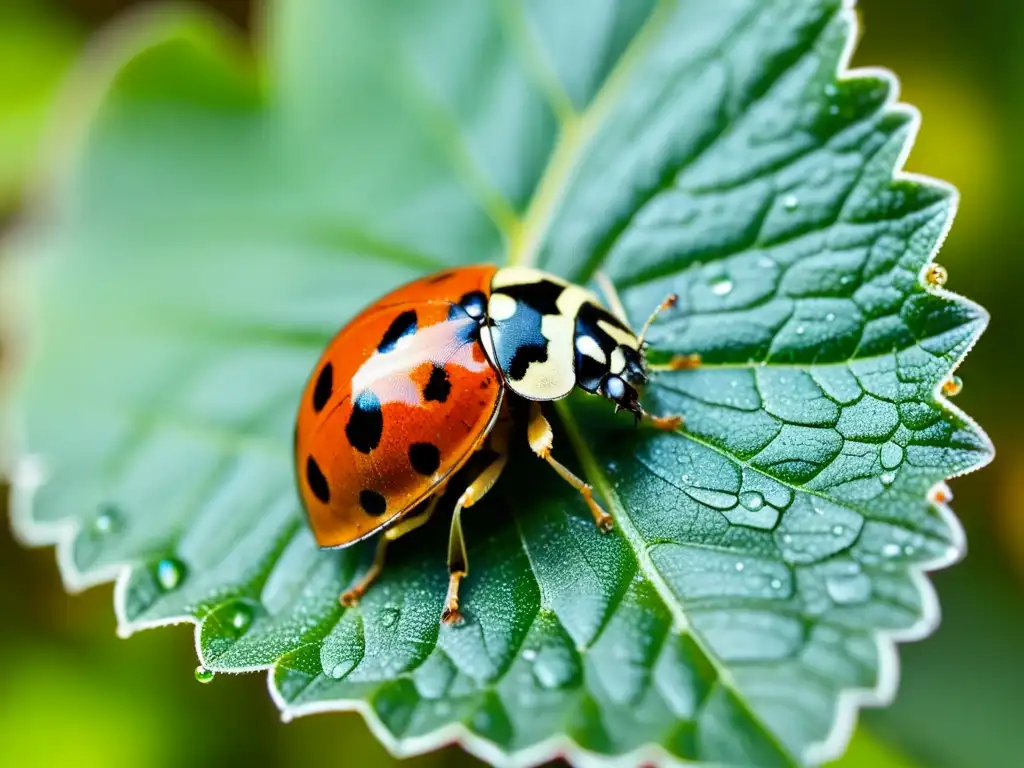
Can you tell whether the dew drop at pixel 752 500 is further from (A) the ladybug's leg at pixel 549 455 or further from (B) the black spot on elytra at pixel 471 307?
(B) the black spot on elytra at pixel 471 307

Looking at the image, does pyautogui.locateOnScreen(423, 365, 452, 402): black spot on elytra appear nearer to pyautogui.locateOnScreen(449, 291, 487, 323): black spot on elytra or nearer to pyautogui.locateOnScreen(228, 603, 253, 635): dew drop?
pyautogui.locateOnScreen(449, 291, 487, 323): black spot on elytra

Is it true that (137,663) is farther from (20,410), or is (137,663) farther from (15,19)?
(15,19)

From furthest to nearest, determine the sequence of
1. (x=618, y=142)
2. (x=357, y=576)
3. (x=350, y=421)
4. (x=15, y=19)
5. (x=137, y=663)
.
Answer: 1. (x=15, y=19)
2. (x=137, y=663)
3. (x=618, y=142)
4. (x=357, y=576)
5. (x=350, y=421)

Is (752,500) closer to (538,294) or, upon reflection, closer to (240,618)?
(538,294)

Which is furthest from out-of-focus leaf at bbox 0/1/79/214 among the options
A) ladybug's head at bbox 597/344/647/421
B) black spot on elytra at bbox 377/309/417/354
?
ladybug's head at bbox 597/344/647/421

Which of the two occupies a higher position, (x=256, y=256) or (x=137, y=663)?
(x=256, y=256)

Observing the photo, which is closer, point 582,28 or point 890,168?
point 890,168

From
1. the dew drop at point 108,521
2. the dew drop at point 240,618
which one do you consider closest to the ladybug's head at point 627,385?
the dew drop at point 240,618

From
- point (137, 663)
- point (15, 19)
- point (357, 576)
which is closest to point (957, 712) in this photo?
point (357, 576)
